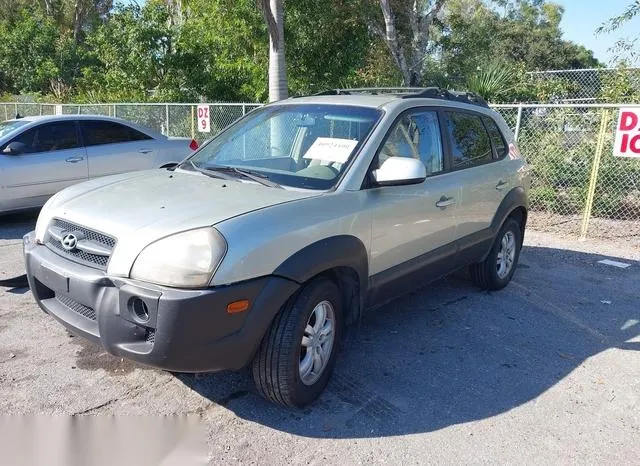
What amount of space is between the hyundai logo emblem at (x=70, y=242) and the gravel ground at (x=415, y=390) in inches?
36.0

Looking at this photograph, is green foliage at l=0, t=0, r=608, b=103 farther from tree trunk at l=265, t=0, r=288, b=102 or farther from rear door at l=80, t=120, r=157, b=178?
rear door at l=80, t=120, r=157, b=178

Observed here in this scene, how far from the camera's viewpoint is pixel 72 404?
3.28 meters

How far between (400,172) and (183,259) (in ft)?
4.94

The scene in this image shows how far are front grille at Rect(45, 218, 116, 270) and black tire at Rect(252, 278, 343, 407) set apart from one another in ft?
3.12

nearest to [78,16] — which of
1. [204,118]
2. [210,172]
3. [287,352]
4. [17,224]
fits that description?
[204,118]

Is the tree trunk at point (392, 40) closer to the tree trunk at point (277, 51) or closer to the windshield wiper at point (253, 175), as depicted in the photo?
the tree trunk at point (277, 51)

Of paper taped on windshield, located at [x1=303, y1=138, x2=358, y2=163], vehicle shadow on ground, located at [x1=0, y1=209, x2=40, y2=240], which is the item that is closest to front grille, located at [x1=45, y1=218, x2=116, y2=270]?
paper taped on windshield, located at [x1=303, y1=138, x2=358, y2=163]

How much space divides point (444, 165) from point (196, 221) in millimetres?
2301

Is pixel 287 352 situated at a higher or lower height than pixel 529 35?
lower

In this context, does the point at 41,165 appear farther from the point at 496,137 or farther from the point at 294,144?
the point at 496,137

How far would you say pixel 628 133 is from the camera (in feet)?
23.4

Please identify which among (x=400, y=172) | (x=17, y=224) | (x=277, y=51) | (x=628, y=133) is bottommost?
(x=17, y=224)

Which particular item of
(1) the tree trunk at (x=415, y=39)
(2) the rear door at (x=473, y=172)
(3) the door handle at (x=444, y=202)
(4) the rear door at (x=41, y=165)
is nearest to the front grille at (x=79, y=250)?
(3) the door handle at (x=444, y=202)

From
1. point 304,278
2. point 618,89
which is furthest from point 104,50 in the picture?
point 304,278
